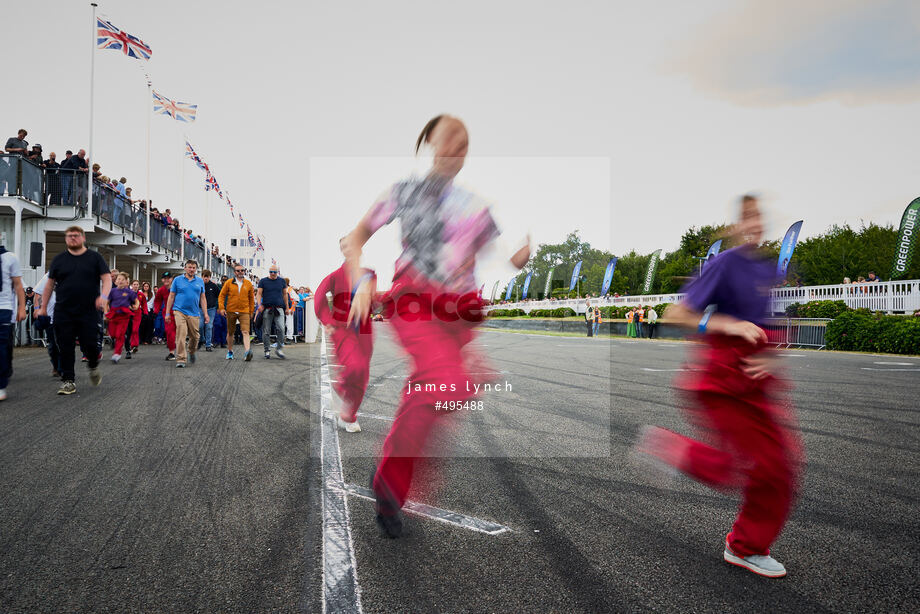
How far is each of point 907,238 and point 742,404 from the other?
32.3 m

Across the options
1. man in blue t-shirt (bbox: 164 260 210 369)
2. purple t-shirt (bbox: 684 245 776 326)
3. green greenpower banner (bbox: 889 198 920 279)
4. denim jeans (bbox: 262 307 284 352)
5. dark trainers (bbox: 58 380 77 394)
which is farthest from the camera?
green greenpower banner (bbox: 889 198 920 279)

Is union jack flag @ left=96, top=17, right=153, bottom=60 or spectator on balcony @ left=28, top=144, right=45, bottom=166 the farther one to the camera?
union jack flag @ left=96, top=17, right=153, bottom=60

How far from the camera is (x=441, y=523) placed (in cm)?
296

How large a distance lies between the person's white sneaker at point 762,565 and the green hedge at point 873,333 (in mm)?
17891

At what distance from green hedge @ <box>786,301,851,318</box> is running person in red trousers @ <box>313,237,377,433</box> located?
64.8 feet

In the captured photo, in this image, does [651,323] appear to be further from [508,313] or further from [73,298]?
[508,313]

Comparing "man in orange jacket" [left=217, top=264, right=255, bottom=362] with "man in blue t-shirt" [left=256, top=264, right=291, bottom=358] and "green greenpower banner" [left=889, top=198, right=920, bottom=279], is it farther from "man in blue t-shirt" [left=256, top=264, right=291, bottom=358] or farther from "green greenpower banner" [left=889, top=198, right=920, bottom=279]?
"green greenpower banner" [left=889, top=198, right=920, bottom=279]

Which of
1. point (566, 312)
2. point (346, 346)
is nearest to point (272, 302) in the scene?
point (346, 346)

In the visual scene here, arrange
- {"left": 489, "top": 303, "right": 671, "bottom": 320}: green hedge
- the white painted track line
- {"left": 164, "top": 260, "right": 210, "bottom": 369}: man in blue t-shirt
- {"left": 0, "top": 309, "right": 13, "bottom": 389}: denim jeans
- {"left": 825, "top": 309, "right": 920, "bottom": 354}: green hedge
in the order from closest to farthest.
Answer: the white painted track line → {"left": 0, "top": 309, "right": 13, "bottom": 389}: denim jeans → {"left": 164, "top": 260, "right": 210, "bottom": 369}: man in blue t-shirt → {"left": 825, "top": 309, "right": 920, "bottom": 354}: green hedge → {"left": 489, "top": 303, "right": 671, "bottom": 320}: green hedge

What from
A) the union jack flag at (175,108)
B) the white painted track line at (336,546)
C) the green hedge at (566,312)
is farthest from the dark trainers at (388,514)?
the union jack flag at (175,108)

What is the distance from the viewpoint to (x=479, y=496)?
3.40 meters

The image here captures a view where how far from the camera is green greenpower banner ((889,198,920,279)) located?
27.0 metres

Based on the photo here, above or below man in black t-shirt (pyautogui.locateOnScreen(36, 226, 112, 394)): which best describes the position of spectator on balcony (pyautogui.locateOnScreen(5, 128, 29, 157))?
above

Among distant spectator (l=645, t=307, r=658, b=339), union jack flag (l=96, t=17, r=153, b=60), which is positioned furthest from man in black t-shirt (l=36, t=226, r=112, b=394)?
distant spectator (l=645, t=307, r=658, b=339)
